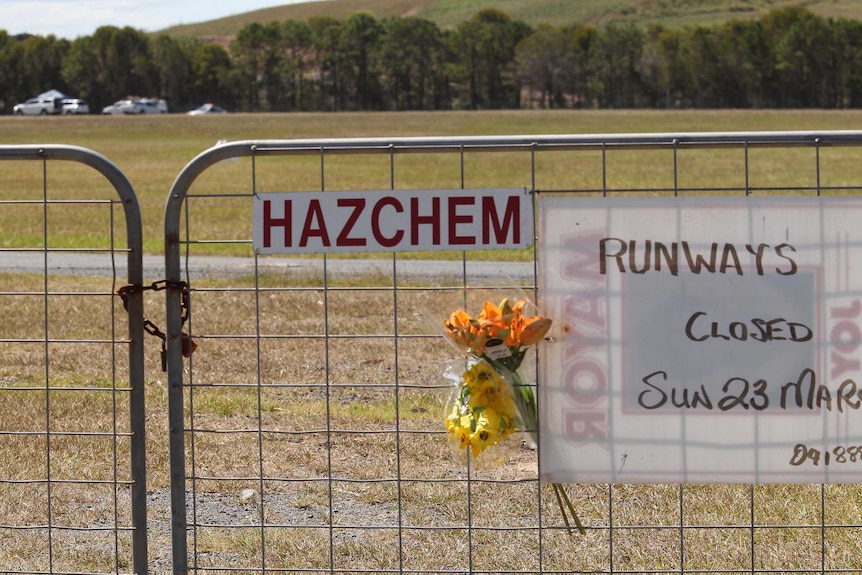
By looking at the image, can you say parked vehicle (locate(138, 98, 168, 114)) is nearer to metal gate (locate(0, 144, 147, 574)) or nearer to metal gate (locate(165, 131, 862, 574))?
metal gate (locate(0, 144, 147, 574))

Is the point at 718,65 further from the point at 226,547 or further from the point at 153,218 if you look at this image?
the point at 226,547

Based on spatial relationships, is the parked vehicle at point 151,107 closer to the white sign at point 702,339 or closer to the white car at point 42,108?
the white car at point 42,108

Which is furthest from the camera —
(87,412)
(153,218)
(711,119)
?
(711,119)

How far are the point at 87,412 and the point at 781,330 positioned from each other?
432cm

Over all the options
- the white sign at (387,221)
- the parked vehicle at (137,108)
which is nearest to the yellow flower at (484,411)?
the white sign at (387,221)

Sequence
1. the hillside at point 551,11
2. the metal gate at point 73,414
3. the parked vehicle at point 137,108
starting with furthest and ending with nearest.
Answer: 1. the hillside at point 551,11
2. the parked vehicle at point 137,108
3. the metal gate at point 73,414

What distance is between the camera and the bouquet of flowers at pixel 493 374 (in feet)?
11.0

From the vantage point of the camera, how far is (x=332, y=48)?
116125 millimetres

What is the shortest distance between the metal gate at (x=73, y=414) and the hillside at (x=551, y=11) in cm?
14935

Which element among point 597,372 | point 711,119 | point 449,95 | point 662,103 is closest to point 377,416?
point 597,372

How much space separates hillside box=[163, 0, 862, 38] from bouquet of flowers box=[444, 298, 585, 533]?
15397 cm

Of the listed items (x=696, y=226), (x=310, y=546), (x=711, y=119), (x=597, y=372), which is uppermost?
(x=711, y=119)

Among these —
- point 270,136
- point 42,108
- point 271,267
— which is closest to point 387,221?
point 271,267

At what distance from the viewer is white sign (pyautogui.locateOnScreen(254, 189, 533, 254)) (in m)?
3.31
